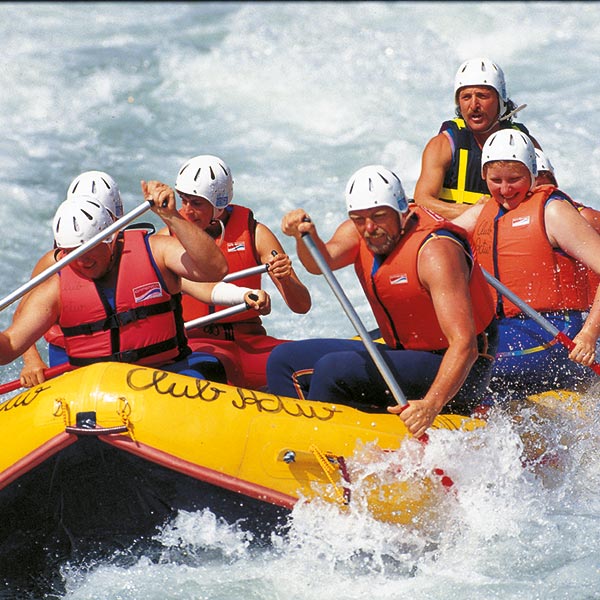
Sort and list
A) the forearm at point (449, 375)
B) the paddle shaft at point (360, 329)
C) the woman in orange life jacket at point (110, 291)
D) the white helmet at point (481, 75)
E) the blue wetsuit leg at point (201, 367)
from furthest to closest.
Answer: the white helmet at point (481, 75), the blue wetsuit leg at point (201, 367), the woman in orange life jacket at point (110, 291), the paddle shaft at point (360, 329), the forearm at point (449, 375)

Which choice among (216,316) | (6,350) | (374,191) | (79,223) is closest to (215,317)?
(216,316)

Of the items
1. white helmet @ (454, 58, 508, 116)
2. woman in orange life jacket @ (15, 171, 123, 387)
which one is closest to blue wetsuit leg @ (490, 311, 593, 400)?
white helmet @ (454, 58, 508, 116)

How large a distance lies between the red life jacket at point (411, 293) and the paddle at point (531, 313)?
1.24 feet

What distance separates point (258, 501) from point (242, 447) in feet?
0.80

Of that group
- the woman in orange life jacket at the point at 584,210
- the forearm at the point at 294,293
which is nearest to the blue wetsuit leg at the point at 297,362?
the forearm at the point at 294,293

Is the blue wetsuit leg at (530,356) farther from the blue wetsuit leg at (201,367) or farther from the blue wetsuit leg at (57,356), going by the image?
the blue wetsuit leg at (57,356)

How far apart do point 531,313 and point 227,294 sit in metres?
1.39

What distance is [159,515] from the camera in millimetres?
4773

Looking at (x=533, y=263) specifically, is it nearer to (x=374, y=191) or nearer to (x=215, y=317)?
(x=374, y=191)

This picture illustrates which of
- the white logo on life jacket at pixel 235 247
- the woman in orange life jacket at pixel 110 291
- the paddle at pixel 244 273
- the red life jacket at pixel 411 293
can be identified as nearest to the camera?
the red life jacket at pixel 411 293

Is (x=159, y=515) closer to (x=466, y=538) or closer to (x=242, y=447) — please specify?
(x=242, y=447)

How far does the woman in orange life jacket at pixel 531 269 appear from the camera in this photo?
17.6 feet

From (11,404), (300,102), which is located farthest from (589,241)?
(300,102)

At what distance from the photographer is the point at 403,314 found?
4.77 meters
